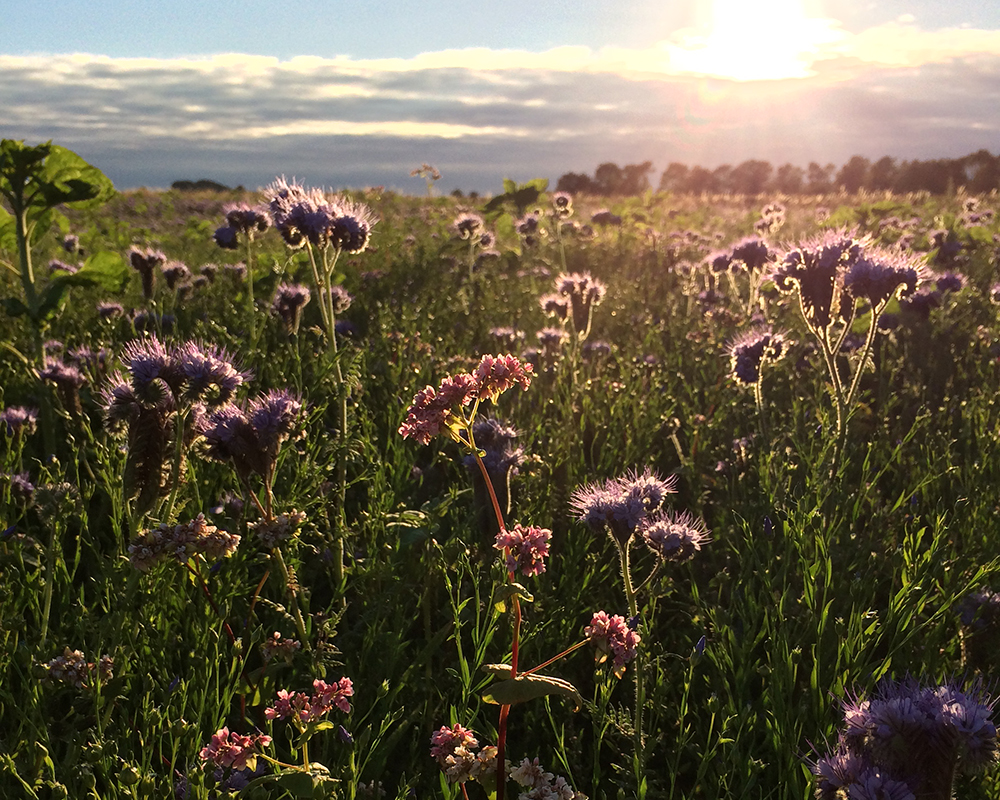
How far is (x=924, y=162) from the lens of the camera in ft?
125

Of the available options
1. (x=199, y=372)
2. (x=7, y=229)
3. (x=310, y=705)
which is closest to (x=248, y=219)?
(x=7, y=229)

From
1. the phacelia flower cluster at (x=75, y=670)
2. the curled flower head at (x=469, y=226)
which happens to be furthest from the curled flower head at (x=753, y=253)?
the phacelia flower cluster at (x=75, y=670)

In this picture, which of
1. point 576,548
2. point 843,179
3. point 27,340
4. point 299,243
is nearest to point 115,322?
point 27,340

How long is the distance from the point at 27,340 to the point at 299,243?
3435 millimetres

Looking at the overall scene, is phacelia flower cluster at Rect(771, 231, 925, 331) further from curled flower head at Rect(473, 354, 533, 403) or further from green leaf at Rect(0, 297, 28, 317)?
green leaf at Rect(0, 297, 28, 317)

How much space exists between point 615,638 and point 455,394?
0.69 metres

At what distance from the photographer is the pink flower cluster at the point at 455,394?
73.8 inches

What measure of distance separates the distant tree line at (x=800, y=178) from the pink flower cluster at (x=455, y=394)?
112 ft

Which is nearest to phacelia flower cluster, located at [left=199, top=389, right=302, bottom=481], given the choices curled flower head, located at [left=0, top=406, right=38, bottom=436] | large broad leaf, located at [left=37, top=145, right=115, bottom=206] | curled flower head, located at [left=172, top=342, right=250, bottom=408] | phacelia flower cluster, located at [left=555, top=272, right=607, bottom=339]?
curled flower head, located at [left=172, top=342, right=250, bottom=408]

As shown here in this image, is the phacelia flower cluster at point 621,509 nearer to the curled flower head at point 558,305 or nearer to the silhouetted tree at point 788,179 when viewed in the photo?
the curled flower head at point 558,305

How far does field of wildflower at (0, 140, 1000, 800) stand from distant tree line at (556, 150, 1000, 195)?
31847 mm

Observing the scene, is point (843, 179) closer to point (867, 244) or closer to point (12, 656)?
point (867, 244)

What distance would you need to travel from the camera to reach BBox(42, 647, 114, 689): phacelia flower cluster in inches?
78.7

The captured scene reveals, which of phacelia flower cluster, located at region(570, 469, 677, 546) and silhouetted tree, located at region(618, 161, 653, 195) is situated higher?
silhouetted tree, located at region(618, 161, 653, 195)
